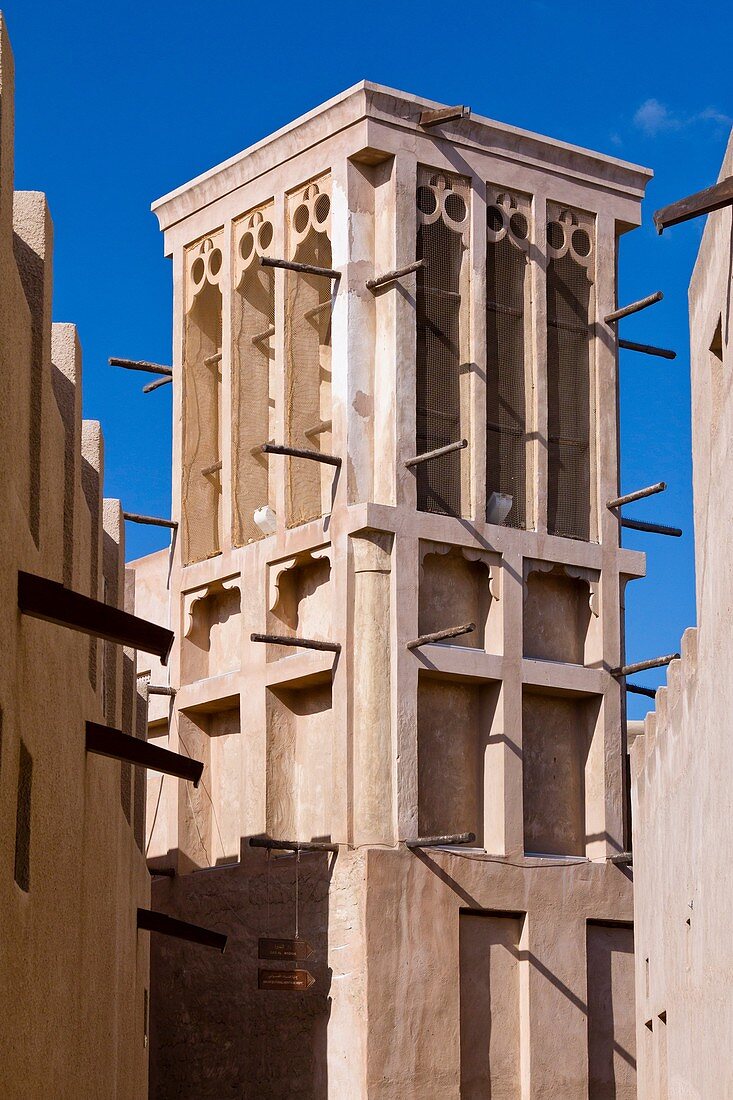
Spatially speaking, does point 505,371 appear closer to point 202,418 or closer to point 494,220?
point 494,220

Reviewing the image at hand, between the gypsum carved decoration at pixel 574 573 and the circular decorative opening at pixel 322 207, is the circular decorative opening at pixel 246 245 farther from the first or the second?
the gypsum carved decoration at pixel 574 573

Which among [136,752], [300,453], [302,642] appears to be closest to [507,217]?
[300,453]

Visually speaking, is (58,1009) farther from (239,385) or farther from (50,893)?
(239,385)

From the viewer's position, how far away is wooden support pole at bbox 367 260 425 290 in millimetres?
19386

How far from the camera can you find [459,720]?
20.1 metres

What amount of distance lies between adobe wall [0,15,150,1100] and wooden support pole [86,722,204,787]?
13cm

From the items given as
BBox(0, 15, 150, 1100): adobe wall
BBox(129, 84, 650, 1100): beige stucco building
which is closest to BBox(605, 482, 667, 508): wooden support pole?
BBox(129, 84, 650, 1100): beige stucco building

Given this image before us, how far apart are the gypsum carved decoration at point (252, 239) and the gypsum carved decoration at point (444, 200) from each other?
6.33 feet

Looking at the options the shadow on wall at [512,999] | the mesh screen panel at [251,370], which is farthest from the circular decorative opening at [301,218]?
the shadow on wall at [512,999]

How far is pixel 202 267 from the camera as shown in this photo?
892 inches

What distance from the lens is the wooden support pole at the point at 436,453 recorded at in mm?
19203

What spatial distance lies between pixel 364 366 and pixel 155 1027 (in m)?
7.93

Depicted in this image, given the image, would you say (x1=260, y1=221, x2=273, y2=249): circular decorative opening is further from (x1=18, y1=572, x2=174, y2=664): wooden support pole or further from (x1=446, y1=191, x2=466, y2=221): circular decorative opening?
(x1=18, y1=572, x2=174, y2=664): wooden support pole

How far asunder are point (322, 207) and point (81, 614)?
1340 cm
